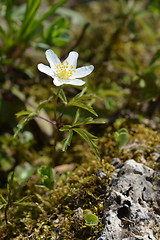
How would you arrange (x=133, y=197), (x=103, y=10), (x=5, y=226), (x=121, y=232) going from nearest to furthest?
(x=121, y=232), (x=133, y=197), (x=5, y=226), (x=103, y=10)

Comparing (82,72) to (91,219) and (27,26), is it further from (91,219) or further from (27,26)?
(27,26)

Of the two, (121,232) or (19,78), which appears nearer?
(121,232)

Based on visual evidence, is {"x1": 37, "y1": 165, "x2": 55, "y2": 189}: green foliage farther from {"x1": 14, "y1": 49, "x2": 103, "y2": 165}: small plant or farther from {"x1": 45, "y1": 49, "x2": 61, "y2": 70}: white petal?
{"x1": 45, "y1": 49, "x2": 61, "y2": 70}: white petal

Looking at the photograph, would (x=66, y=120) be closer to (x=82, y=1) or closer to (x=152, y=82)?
(x=152, y=82)

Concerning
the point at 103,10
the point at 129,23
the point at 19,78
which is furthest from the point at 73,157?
the point at 103,10

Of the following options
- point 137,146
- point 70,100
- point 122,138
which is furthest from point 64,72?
point 137,146

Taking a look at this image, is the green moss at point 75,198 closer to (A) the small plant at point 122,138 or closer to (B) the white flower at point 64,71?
(A) the small plant at point 122,138

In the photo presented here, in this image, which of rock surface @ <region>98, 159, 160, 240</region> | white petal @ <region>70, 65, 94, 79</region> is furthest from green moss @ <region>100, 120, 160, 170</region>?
white petal @ <region>70, 65, 94, 79</region>
